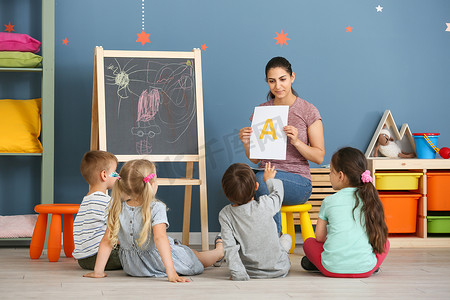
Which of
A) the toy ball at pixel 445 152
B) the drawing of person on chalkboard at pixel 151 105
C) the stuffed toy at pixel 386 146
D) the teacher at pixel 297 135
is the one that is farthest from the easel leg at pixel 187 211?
the toy ball at pixel 445 152

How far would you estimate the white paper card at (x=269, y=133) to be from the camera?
3.18 metres

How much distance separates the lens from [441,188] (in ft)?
12.4

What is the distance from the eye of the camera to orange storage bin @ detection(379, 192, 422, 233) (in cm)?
376

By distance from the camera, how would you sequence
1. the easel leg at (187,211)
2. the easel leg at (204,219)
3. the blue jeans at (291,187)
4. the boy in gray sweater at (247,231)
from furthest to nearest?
the easel leg at (187,211)
the easel leg at (204,219)
the blue jeans at (291,187)
the boy in gray sweater at (247,231)

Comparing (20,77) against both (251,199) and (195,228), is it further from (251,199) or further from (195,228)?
(251,199)

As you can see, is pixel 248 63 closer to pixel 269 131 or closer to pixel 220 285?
pixel 269 131

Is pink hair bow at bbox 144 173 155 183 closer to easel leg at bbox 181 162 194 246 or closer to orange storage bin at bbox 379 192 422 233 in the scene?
easel leg at bbox 181 162 194 246

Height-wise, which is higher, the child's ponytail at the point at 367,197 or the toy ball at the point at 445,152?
the toy ball at the point at 445,152

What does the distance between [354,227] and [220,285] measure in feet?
2.18

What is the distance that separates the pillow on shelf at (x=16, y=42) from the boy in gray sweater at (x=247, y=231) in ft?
5.93

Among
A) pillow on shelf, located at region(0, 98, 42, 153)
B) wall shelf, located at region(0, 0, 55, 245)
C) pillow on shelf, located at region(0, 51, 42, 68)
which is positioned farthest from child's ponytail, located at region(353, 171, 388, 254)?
pillow on shelf, located at region(0, 51, 42, 68)

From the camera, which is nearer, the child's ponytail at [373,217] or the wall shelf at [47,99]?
the child's ponytail at [373,217]

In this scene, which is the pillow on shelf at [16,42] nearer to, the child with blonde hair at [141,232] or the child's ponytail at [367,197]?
the child with blonde hair at [141,232]

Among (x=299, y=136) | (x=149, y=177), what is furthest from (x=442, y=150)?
(x=149, y=177)
